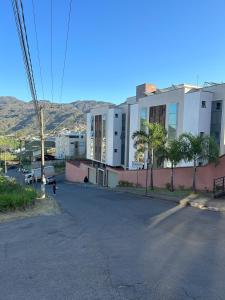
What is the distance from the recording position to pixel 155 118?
3603cm

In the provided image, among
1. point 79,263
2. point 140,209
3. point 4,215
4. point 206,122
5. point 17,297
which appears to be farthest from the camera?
point 206,122

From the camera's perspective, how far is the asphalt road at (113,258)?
6.16 metres

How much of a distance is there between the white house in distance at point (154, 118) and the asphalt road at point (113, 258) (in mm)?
16925

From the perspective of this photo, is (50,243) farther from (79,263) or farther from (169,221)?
(169,221)

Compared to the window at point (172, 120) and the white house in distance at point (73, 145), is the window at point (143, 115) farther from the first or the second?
the white house in distance at point (73, 145)

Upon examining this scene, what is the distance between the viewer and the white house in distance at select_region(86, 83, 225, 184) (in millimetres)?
28500

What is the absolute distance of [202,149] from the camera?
66.9ft

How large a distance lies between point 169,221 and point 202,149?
8.86m

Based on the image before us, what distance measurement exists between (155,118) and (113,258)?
29.1 m

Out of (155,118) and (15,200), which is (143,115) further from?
(15,200)

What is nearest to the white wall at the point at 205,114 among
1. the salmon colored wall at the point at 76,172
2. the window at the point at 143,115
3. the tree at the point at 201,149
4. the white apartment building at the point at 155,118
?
the white apartment building at the point at 155,118

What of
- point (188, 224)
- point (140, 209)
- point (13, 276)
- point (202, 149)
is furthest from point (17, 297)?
point (202, 149)

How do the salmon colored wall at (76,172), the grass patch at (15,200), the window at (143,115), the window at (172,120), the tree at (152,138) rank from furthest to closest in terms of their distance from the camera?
the salmon colored wall at (76,172) < the window at (143,115) < the window at (172,120) < the tree at (152,138) < the grass patch at (15,200)

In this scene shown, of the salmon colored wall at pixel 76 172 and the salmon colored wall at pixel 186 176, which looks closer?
the salmon colored wall at pixel 186 176
